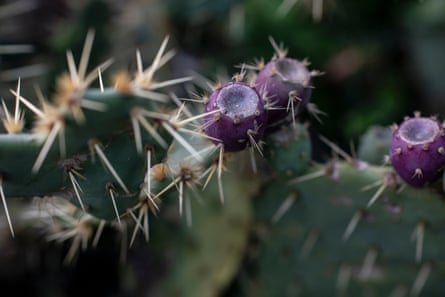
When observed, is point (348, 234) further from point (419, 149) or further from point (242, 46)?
point (242, 46)

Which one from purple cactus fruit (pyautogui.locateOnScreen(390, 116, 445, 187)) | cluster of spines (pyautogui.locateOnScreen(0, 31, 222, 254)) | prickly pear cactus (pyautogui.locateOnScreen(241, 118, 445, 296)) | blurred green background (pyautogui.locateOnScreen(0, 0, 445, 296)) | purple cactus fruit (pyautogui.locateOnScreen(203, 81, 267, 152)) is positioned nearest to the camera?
cluster of spines (pyautogui.locateOnScreen(0, 31, 222, 254))

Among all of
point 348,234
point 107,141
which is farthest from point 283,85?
point 348,234

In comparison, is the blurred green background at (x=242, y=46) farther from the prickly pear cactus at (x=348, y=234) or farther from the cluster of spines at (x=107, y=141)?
the cluster of spines at (x=107, y=141)

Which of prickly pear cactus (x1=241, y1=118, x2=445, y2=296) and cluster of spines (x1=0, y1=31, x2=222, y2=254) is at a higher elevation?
cluster of spines (x1=0, y1=31, x2=222, y2=254)

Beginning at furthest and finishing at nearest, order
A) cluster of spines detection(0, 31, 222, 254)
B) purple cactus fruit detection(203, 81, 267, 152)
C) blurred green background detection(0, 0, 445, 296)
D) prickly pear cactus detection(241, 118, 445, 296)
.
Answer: blurred green background detection(0, 0, 445, 296)
prickly pear cactus detection(241, 118, 445, 296)
purple cactus fruit detection(203, 81, 267, 152)
cluster of spines detection(0, 31, 222, 254)

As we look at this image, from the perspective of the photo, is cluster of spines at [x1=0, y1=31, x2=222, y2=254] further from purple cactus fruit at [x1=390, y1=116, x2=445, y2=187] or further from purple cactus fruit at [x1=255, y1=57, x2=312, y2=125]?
purple cactus fruit at [x1=390, y1=116, x2=445, y2=187]

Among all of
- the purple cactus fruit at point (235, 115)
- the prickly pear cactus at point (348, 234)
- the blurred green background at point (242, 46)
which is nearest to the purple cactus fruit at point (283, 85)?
the purple cactus fruit at point (235, 115)

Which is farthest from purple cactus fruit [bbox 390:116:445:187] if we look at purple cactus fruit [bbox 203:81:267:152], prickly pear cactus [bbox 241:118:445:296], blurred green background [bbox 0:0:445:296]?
blurred green background [bbox 0:0:445:296]

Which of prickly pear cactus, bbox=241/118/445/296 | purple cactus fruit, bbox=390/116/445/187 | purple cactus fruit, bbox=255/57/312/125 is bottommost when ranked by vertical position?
prickly pear cactus, bbox=241/118/445/296
